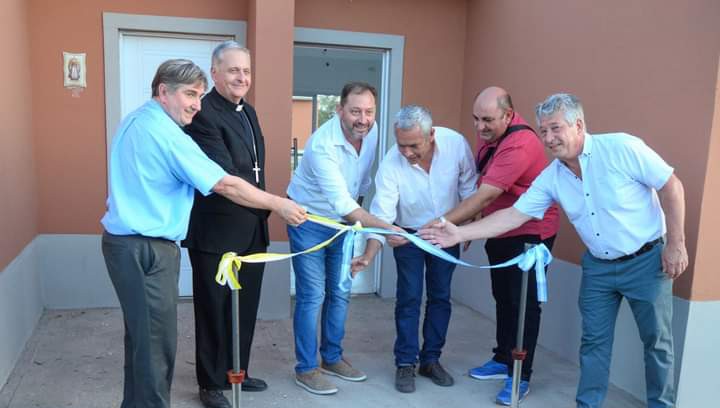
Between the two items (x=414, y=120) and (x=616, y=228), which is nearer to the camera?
(x=616, y=228)

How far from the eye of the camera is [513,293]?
131 inches

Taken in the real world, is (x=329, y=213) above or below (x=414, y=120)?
below

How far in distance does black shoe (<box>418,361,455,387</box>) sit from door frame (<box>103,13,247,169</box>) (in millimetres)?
3087

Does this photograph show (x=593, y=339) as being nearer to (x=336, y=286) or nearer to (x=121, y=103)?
(x=336, y=286)

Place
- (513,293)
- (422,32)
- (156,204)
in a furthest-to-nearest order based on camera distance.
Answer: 1. (422,32)
2. (513,293)
3. (156,204)

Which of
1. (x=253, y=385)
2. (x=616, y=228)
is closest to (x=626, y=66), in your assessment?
(x=616, y=228)

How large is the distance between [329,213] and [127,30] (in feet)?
8.57

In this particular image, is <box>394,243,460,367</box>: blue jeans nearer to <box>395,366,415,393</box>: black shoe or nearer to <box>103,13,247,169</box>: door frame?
<box>395,366,415,393</box>: black shoe

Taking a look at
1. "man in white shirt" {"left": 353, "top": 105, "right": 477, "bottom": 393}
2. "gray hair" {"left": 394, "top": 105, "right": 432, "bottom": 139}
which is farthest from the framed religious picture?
"gray hair" {"left": 394, "top": 105, "right": 432, "bottom": 139}

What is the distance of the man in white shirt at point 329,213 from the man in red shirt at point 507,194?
23.8 inches

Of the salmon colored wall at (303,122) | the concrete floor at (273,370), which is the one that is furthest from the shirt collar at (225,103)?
the salmon colored wall at (303,122)

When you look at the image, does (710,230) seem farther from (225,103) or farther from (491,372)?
(225,103)

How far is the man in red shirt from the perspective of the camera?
3.18 metres

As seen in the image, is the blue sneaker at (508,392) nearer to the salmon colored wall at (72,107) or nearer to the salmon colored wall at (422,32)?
the salmon colored wall at (422,32)
